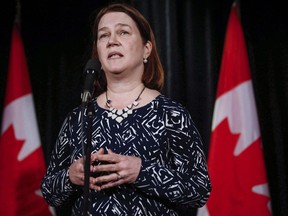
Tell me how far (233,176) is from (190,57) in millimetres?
723

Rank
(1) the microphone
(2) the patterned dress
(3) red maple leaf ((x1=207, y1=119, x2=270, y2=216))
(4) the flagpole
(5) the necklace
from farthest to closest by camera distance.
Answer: (4) the flagpole, (3) red maple leaf ((x1=207, y1=119, x2=270, y2=216)), (5) the necklace, (2) the patterned dress, (1) the microphone

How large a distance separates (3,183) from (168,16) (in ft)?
4.48

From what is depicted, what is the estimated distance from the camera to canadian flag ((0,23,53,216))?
2965 mm

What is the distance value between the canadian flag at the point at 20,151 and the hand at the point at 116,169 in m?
1.53

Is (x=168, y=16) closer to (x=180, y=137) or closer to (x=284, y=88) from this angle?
(x=284, y=88)

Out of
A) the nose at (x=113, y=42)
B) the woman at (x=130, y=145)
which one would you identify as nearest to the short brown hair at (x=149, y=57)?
the woman at (x=130, y=145)

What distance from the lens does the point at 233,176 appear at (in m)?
2.80

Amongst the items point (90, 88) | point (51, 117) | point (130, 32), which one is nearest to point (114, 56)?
point (130, 32)

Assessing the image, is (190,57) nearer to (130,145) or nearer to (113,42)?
(113,42)

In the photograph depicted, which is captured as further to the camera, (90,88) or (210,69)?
(210,69)

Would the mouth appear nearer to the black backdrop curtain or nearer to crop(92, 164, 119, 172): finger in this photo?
crop(92, 164, 119, 172): finger

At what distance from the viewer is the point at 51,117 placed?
3080mm

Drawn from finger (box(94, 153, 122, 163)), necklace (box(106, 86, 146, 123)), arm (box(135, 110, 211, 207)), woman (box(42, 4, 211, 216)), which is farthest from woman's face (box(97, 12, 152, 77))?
finger (box(94, 153, 122, 163))

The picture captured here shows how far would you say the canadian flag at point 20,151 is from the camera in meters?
2.96
